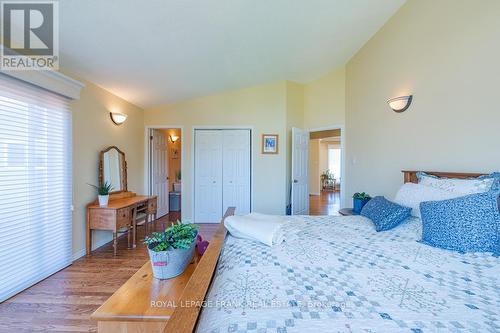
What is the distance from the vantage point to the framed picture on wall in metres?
4.62

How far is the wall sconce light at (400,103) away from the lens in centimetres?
259

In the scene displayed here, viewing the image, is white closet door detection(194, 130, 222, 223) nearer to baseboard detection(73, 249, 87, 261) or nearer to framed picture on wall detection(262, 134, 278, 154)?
framed picture on wall detection(262, 134, 278, 154)

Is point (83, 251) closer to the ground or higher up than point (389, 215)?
closer to the ground

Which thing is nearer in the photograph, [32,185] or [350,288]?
[350,288]

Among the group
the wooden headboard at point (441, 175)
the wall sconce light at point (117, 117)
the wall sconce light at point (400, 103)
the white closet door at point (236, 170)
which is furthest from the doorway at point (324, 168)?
the wall sconce light at point (117, 117)

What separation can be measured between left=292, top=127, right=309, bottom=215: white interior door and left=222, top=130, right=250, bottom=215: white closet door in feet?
3.05

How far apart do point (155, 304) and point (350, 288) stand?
924mm

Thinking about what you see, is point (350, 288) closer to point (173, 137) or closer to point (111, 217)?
point (111, 217)

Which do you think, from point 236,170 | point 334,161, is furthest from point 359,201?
point 334,161

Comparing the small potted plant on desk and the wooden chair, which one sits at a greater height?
the small potted plant on desk

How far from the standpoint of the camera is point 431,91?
2.34 metres

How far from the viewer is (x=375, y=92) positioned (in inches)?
129

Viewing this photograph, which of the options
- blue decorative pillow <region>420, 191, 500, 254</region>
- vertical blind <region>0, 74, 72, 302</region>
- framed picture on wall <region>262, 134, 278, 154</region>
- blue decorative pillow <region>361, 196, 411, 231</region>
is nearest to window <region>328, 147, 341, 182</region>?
framed picture on wall <region>262, 134, 278, 154</region>

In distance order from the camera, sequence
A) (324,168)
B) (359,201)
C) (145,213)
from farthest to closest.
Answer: (324,168) < (145,213) < (359,201)
